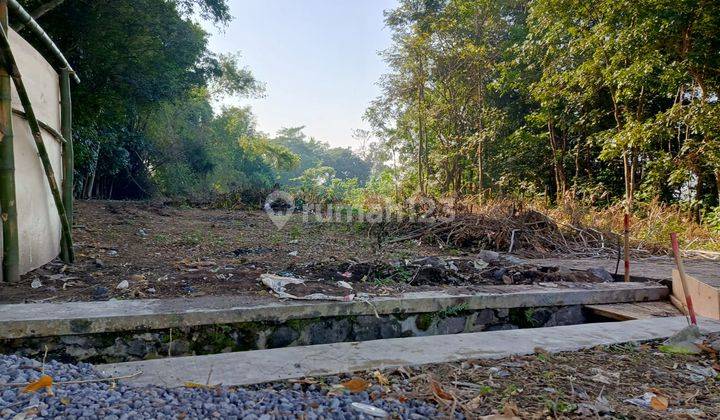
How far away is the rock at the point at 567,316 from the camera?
2840 millimetres

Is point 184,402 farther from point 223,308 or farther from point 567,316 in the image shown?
point 567,316

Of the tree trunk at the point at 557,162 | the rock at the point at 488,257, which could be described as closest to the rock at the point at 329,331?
the rock at the point at 488,257

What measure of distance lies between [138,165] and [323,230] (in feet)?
38.5

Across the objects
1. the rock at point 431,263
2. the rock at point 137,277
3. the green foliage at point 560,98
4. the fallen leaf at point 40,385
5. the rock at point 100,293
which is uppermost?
the green foliage at point 560,98

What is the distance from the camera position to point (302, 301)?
231 centimetres

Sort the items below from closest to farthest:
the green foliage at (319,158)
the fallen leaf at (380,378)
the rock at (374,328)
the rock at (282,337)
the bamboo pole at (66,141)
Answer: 1. the fallen leaf at (380,378)
2. the rock at (282,337)
3. the rock at (374,328)
4. the bamboo pole at (66,141)
5. the green foliage at (319,158)

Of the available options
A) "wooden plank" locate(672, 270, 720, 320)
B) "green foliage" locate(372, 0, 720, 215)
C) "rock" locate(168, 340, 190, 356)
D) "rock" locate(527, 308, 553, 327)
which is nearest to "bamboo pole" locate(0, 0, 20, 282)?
"rock" locate(168, 340, 190, 356)

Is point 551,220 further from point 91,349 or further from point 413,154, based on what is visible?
point 413,154

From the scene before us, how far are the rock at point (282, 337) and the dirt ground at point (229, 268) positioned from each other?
37 centimetres

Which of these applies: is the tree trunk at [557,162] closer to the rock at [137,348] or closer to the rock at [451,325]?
the rock at [451,325]

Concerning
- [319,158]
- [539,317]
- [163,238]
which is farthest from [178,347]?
[319,158]

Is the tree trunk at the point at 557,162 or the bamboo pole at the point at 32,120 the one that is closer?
the bamboo pole at the point at 32,120

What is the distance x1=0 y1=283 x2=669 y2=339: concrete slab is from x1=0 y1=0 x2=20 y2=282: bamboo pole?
649mm

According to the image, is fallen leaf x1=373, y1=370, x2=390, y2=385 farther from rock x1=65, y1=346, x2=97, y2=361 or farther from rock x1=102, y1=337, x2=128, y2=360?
rock x1=65, y1=346, x2=97, y2=361
